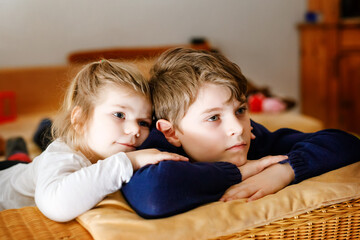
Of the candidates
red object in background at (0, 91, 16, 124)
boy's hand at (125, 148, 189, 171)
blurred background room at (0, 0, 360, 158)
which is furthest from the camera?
blurred background room at (0, 0, 360, 158)

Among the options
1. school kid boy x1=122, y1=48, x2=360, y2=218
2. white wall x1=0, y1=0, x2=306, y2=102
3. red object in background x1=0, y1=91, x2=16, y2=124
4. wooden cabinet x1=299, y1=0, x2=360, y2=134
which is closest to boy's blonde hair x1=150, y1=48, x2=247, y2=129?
school kid boy x1=122, y1=48, x2=360, y2=218

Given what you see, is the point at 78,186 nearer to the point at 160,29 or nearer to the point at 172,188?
the point at 172,188

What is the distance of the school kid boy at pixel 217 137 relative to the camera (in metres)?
0.91

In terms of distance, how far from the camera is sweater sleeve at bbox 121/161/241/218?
2.60 ft

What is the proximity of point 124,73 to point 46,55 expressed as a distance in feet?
6.72

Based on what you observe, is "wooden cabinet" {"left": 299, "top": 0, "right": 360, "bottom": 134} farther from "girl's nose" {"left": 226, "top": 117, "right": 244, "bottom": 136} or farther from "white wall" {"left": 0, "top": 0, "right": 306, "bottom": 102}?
"girl's nose" {"left": 226, "top": 117, "right": 244, "bottom": 136}

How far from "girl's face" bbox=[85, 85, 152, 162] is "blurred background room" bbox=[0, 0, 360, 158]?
4.52 ft

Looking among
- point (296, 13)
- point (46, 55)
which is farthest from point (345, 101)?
point (46, 55)

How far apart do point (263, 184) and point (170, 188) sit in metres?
0.24

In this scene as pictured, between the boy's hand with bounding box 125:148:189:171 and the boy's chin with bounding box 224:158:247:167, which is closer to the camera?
the boy's hand with bounding box 125:148:189:171

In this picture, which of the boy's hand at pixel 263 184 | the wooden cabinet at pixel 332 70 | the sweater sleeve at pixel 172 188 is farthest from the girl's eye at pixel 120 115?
the wooden cabinet at pixel 332 70

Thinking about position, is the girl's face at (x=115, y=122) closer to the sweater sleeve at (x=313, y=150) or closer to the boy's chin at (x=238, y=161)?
the boy's chin at (x=238, y=161)

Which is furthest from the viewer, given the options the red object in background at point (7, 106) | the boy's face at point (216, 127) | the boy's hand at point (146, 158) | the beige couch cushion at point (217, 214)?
the red object in background at point (7, 106)

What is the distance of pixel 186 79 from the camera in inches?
39.8
